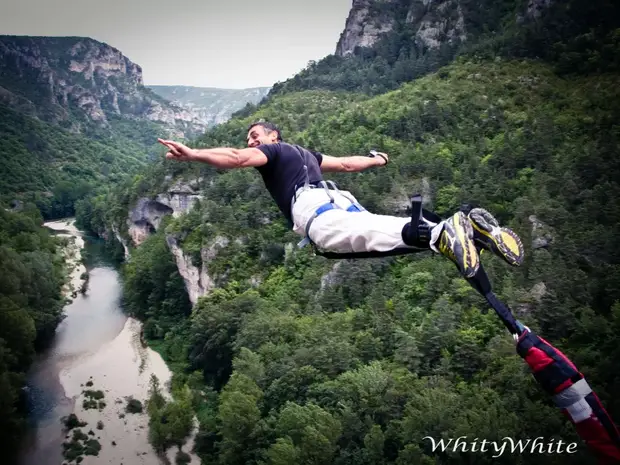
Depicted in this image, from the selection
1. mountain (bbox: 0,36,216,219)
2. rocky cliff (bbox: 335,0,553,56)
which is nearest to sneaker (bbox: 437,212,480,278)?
rocky cliff (bbox: 335,0,553,56)

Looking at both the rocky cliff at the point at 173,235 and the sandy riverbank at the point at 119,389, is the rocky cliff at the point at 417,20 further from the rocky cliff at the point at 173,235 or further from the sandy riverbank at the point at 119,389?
the sandy riverbank at the point at 119,389

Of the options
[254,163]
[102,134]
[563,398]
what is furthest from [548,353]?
[102,134]

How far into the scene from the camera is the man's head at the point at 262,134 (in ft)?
16.8

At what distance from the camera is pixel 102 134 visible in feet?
A: 484

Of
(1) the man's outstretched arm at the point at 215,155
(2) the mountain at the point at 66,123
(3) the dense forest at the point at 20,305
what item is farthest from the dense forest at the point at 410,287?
(2) the mountain at the point at 66,123

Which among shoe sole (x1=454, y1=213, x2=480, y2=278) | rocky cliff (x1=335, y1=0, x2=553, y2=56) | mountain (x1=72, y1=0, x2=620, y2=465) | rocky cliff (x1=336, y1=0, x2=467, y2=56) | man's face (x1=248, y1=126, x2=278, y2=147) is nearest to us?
shoe sole (x1=454, y1=213, x2=480, y2=278)

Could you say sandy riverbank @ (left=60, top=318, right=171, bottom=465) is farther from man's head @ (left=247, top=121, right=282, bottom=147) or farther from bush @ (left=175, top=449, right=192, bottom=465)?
man's head @ (left=247, top=121, right=282, bottom=147)

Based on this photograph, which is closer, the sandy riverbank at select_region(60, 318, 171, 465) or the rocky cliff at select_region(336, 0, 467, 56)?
the sandy riverbank at select_region(60, 318, 171, 465)

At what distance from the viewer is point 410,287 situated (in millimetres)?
27359

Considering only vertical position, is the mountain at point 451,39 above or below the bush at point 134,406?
above

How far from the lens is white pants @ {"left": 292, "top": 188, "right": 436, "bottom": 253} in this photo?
4.21 metres

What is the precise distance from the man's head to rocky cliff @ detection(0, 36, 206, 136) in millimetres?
134916

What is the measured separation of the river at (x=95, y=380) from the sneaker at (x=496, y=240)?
25181 millimetres

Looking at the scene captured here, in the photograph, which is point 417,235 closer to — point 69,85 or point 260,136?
point 260,136
